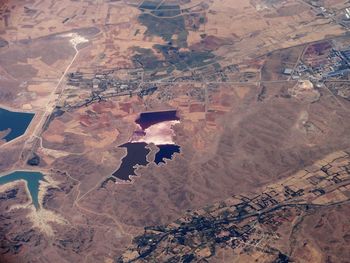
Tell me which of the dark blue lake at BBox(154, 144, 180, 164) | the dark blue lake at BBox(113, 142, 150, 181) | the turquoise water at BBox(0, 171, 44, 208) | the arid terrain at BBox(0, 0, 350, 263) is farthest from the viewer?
the dark blue lake at BBox(154, 144, 180, 164)

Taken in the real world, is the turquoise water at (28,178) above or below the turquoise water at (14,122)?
below

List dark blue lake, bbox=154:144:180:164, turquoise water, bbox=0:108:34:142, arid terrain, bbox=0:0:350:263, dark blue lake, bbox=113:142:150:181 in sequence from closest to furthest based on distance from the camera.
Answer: arid terrain, bbox=0:0:350:263 < dark blue lake, bbox=113:142:150:181 < dark blue lake, bbox=154:144:180:164 < turquoise water, bbox=0:108:34:142

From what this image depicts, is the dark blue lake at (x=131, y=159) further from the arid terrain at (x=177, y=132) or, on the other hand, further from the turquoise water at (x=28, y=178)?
the turquoise water at (x=28, y=178)

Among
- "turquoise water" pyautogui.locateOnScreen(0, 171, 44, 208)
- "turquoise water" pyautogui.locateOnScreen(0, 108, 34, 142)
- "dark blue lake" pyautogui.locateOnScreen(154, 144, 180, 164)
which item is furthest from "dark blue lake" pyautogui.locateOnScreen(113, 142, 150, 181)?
"turquoise water" pyautogui.locateOnScreen(0, 108, 34, 142)

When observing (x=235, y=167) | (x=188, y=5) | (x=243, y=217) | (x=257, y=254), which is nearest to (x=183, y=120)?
(x=235, y=167)

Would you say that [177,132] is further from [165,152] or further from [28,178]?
[28,178]

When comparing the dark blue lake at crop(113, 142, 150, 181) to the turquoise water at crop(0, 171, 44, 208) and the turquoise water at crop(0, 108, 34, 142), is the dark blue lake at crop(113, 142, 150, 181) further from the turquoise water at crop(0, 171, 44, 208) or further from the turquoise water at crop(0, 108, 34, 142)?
the turquoise water at crop(0, 108, 34, 142)

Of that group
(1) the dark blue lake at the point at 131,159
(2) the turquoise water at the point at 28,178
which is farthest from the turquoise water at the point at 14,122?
(1) the dark blue lake at the point at 131,159
